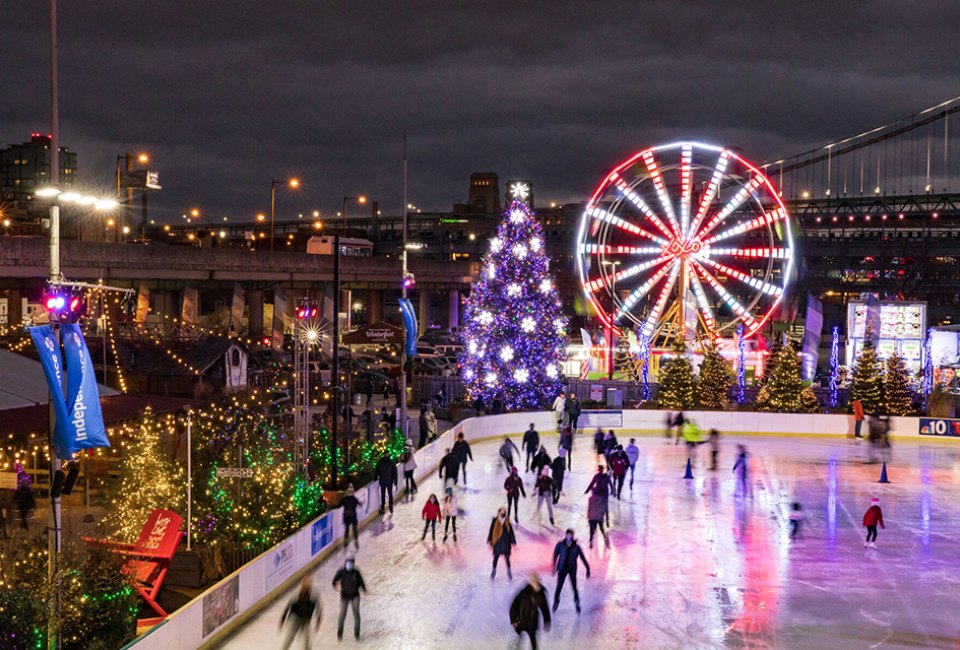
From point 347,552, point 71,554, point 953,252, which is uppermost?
point 953,252

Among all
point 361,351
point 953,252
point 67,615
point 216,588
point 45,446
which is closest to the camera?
point 67,615

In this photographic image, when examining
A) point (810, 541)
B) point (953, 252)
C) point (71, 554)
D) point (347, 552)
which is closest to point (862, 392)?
point (810, 541)

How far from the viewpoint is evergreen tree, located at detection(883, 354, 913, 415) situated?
139 ft

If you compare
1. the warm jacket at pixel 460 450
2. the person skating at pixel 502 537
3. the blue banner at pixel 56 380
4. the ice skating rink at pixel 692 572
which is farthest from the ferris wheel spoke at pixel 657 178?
the blue banner at pixel 56 380

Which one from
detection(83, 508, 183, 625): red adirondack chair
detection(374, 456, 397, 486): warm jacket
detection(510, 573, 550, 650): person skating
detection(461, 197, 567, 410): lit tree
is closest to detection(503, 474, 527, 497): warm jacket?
detection(374, 456, 397, 486): warm jacket

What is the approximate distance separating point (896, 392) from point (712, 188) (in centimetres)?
1194

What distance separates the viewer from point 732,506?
81.6 ft

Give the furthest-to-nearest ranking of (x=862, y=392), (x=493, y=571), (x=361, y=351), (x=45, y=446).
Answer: (x=361, y=351)
(x=862, y=392)
(x=45, y=446)
(x=493, y=571)

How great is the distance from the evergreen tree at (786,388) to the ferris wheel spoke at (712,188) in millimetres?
8890

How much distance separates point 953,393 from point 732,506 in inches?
909

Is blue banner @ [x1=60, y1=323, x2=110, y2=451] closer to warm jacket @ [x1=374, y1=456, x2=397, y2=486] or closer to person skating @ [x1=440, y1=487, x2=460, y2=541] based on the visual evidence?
person skating @ [x1=440, y1=487, x2=460, y2=541]

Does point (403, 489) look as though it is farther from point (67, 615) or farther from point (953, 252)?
point (953, 252)

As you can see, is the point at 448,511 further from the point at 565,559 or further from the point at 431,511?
the point at 565,559

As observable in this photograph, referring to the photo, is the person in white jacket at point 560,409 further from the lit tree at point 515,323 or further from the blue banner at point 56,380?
the blue banner at point 56,380
